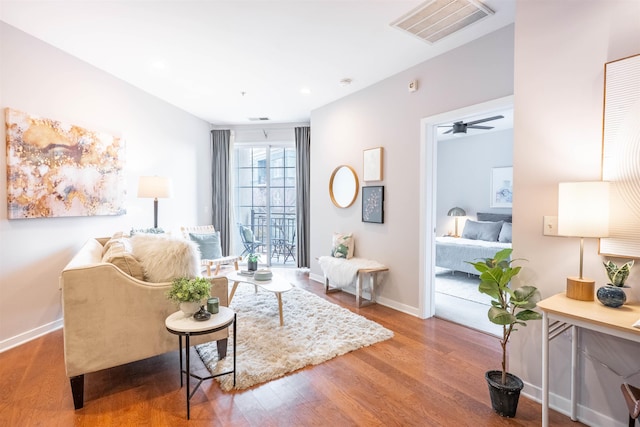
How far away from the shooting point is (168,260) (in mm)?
2244

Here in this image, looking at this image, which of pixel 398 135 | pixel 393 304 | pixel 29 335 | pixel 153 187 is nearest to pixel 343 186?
pixel 398 135

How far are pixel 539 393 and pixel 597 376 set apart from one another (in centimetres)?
37

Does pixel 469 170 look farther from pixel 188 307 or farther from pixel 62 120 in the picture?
pixel 62 120

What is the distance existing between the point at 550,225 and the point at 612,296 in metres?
0.52

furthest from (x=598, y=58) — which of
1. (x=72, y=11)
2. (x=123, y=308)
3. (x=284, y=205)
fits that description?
(x=284, y=205)

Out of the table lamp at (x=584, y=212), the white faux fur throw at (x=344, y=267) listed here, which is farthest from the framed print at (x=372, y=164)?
the table lamp at (x=584, y=212)

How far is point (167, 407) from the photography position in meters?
1.97

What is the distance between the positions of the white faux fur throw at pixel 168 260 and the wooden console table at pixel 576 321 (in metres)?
2.21

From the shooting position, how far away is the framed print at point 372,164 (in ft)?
13.1

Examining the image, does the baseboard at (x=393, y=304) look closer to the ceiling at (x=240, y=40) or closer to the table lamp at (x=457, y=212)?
the ceiling at (x=240, y=40)

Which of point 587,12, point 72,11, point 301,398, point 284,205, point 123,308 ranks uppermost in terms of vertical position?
point 72,11

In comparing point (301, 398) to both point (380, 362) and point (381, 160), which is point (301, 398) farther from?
point (381, 160)

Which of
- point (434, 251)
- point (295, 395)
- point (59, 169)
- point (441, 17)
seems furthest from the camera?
point (434, 251)

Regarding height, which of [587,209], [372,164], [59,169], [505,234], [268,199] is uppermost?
[372,164]
